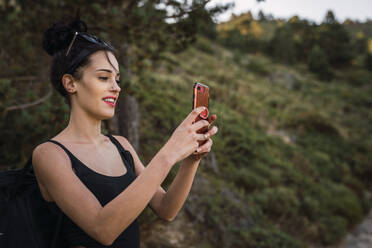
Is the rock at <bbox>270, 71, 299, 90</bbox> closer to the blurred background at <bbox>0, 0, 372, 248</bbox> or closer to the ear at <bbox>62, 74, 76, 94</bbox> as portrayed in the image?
the blurred background at <bbox>0, 0, 372, 248</bbox>

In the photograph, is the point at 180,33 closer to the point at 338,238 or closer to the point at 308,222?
the point at 308,222

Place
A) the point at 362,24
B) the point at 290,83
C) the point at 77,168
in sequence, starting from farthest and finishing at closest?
1. the point at 362,24
2. the point at 290,83
3. the point at 77,168

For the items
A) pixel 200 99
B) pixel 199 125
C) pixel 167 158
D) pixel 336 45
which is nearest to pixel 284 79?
pixel 336 45

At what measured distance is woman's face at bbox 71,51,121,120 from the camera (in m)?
1.42

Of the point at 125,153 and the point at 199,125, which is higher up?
the point at 199,125

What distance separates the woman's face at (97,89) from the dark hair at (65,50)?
0.10 ft

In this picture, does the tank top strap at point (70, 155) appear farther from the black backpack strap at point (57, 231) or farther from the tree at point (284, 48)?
the tree at point (284, 48)

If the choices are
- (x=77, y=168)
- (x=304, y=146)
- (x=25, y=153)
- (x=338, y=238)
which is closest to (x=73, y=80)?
(x=77, y=168)

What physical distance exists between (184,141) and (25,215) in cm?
78

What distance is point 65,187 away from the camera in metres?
1.20

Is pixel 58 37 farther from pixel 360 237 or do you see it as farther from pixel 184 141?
pixel 360 237

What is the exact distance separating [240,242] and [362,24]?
7776 centimetres

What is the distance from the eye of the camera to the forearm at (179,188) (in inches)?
57.4

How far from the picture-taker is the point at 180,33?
13.5ft
